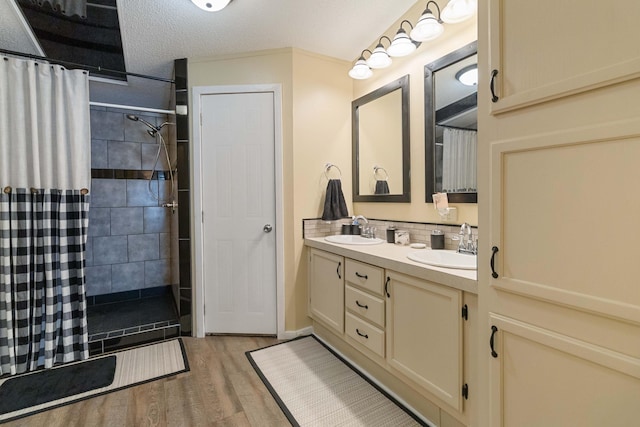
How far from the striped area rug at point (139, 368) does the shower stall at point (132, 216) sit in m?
0.60

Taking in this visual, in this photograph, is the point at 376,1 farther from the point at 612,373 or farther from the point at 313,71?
the point at 612,373

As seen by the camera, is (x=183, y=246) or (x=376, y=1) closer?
(x=376, y=1)

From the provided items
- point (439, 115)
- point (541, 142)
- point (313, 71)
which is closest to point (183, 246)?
point (313, 71)

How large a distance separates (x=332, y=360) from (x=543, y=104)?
1.98m

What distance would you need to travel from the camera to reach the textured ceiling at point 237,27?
193cm

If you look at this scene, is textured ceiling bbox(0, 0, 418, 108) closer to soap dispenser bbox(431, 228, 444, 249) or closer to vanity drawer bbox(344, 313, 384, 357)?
soap dispenser bbox(431, 228, 444, 249)

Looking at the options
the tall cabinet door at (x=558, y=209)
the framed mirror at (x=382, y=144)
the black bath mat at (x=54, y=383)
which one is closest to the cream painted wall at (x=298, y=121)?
the framed mirror at (x=382, y=144)

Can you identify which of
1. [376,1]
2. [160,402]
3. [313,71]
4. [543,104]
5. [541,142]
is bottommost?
[160,402]

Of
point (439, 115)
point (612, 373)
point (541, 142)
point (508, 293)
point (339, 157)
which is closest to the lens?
point (612, 373)

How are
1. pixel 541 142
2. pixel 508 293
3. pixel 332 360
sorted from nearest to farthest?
1. pixel 541 142
2. pixel 508 293
3. pixel 332 360

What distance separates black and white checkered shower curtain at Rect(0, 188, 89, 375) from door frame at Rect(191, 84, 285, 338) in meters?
0.76

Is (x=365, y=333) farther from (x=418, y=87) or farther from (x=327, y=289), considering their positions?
(x=418, y=87)

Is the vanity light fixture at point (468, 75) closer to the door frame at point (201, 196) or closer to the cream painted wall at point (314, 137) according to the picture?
the cream painted wall at point (314, 137)

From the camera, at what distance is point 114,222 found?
3268 mm
